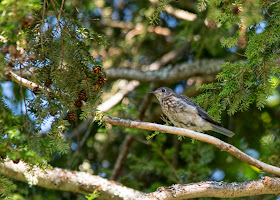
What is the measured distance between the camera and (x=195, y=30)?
20.9 feet

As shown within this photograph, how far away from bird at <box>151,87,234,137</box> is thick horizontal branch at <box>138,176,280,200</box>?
1034 mm

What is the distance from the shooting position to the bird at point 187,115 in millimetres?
4386

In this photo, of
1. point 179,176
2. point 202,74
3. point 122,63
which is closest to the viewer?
point 179,176

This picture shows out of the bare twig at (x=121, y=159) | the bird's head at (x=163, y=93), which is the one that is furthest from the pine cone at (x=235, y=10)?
the bare twig at (x=121, y=159)

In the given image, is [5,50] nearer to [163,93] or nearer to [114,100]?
[163,93]

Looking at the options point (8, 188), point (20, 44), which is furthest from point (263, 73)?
Answer: point (8, 188)

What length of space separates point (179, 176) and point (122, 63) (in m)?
2.61

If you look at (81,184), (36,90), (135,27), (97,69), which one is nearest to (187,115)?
(81,184)

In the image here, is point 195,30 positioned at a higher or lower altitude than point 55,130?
higher

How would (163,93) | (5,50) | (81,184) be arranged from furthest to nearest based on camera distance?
(163,93) → (81,184) → (5,50)

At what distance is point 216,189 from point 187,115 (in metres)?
1.43

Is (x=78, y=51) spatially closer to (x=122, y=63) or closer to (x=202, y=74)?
(x=202, y=74)

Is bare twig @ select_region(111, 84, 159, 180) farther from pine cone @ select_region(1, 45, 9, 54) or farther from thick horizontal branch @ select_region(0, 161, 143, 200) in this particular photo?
pine cone @ select_region(1, 45, 9, 54)

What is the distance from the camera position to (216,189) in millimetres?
3229
